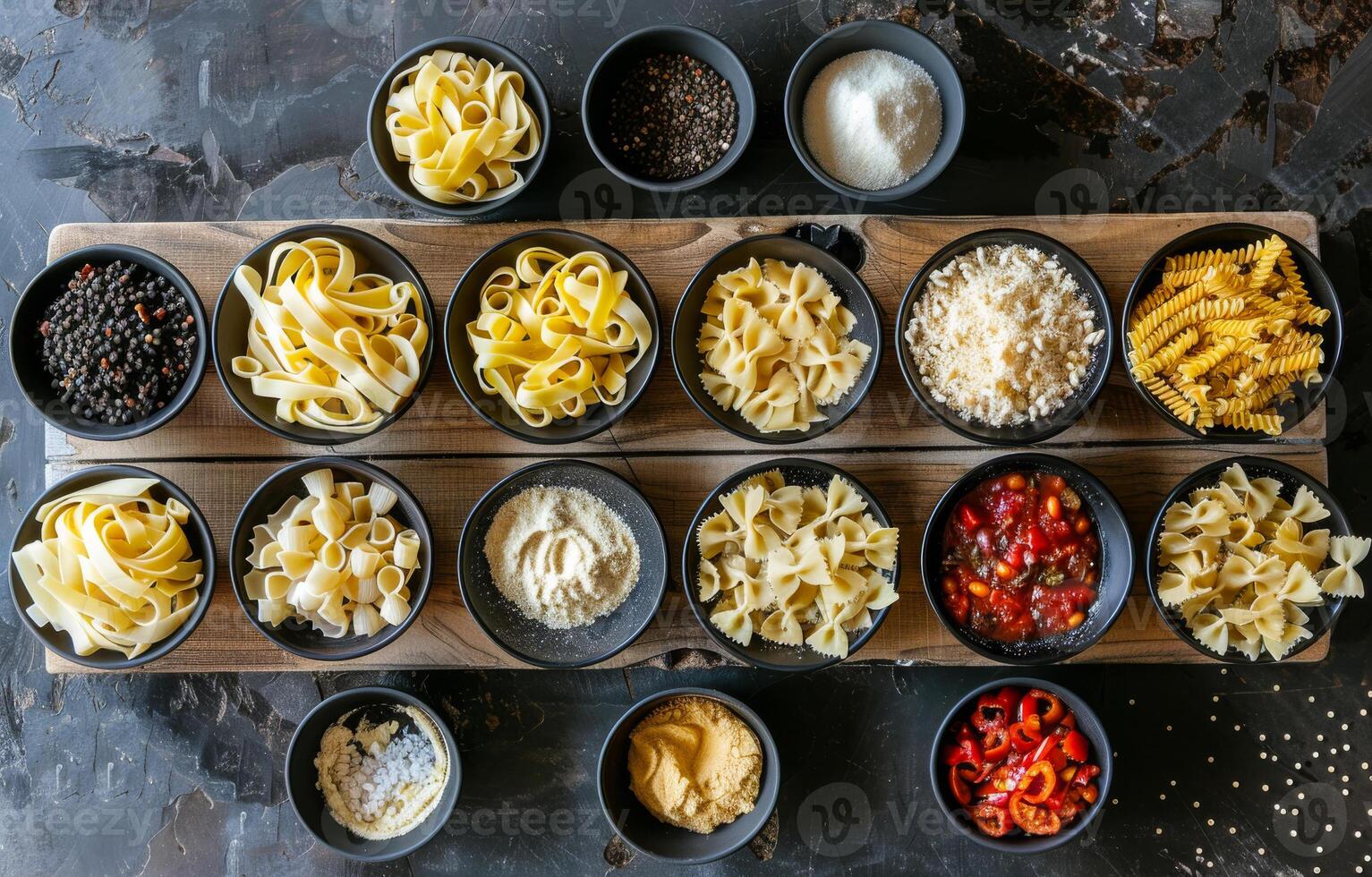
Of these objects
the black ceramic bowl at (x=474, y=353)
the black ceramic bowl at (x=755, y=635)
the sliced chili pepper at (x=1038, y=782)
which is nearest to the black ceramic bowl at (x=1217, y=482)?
the sliced chili pepper at (x=1038, y=782)

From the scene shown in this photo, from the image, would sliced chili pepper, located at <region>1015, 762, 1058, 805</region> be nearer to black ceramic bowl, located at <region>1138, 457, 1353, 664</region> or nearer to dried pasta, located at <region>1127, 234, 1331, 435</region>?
black ceramic bowl, located at <region>1138, 457, 1353, 664</region>

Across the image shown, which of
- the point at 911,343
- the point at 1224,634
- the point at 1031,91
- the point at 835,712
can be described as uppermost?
the point at 1031,91

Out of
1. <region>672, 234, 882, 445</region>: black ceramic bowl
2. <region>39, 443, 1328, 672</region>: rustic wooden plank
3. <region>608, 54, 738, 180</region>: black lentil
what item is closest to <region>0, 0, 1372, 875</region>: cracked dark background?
<region>608, 54, 738, 180</region>: black lentil

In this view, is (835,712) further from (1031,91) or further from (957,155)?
(1031,91)

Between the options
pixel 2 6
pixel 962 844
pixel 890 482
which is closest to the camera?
pixel 890 482

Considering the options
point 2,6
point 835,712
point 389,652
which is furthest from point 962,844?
point 2,6

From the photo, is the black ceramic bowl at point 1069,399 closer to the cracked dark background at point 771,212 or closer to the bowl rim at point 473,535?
the cracked dark background at point 771,212
